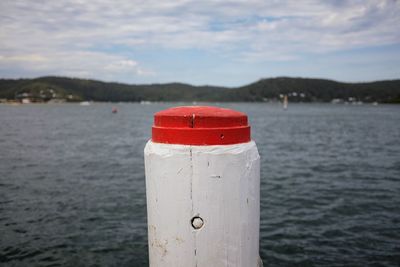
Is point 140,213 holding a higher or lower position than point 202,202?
lower

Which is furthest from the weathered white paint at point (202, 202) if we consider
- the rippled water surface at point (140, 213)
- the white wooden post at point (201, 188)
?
the rippled water surface at point (140, 213)

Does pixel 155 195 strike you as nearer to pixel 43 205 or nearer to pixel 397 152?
pixel 43 205

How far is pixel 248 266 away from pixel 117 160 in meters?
19.4

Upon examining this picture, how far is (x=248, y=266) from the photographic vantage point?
6.07 feet

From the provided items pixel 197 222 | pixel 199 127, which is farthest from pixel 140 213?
pixel 199 127

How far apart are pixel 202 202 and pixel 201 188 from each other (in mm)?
71

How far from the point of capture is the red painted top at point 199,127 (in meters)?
1.71

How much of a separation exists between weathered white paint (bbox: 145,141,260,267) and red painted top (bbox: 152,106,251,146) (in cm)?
3

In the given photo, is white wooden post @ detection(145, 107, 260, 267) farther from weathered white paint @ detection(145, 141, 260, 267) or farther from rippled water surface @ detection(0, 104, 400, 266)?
rippled water surface @ detection(0, 104, 400, 266)

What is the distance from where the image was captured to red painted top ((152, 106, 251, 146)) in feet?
5.62

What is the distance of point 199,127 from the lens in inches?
67.9

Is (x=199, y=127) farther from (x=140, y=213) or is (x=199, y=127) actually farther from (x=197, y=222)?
(x=140, y=213)

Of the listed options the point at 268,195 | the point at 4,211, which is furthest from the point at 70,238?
the point at 268,195

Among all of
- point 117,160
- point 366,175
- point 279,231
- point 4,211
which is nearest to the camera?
point 279,231
